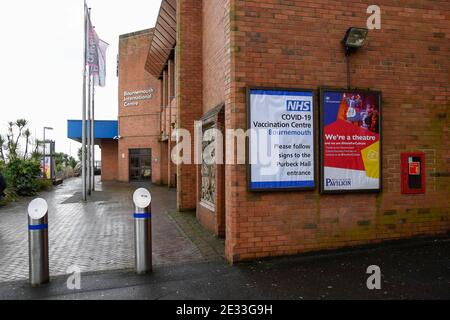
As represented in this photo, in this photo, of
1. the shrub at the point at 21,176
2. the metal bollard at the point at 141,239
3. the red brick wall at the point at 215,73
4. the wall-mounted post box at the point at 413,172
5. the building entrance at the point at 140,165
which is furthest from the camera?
the building entrance at the point at 140,165

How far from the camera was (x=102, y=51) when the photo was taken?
18.1m

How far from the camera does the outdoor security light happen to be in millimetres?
5910

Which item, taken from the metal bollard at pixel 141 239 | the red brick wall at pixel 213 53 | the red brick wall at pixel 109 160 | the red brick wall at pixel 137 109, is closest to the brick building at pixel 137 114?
the red brick wall at pixel 137 109

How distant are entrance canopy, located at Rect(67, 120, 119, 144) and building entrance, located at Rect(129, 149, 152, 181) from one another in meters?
3.15

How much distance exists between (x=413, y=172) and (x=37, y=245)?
5.83 meters

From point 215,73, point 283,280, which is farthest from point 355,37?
point 283,280

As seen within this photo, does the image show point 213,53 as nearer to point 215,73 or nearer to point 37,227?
point 215,73

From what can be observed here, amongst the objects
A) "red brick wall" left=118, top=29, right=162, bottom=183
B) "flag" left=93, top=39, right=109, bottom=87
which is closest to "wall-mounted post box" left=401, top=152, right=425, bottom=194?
"flag" left=93, top=39, right=109, bottom=87

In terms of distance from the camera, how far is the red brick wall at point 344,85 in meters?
5.75

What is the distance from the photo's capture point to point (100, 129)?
3005 cm

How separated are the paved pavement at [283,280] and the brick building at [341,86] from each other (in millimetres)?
412

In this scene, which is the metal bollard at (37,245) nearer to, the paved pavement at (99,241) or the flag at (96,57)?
the paved pavement at (99,241)
